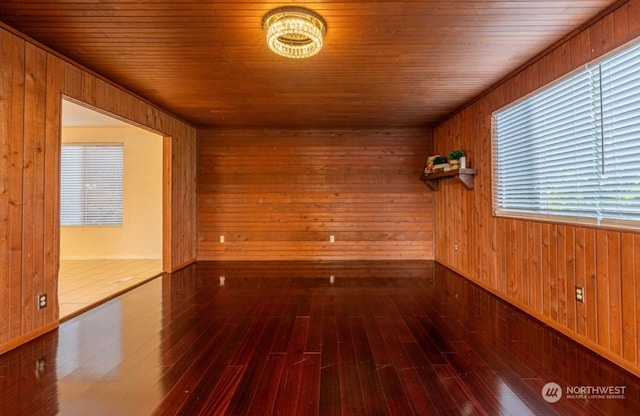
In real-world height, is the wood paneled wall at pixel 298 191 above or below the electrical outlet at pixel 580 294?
above

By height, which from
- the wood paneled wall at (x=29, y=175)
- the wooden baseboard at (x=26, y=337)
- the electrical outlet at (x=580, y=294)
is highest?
the wood paneled wall at (x=29, y=175)

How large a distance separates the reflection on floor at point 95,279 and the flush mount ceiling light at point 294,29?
307 centimetres

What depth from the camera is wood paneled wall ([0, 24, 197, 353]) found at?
2320 mm

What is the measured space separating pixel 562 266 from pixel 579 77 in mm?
1485

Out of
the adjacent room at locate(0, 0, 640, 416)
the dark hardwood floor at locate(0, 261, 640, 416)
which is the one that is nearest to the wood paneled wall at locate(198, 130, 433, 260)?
the adjacent room at locate(0, 0, 640, 416)

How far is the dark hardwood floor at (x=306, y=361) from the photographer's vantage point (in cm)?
170

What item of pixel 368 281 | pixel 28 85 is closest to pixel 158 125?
pixel 28 85

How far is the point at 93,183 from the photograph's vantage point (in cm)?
594

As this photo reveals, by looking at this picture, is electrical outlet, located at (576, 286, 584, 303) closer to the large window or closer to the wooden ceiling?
the large window

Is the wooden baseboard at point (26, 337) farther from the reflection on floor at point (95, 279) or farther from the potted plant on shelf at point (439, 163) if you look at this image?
the potted plant on shelf at point (439, 163)

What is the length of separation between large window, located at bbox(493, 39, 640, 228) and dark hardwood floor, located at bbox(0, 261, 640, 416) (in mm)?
1043

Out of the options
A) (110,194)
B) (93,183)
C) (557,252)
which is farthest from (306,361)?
(93,183)

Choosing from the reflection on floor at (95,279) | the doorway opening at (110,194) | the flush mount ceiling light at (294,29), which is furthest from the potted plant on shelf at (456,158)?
the doorway opening at (110,194)

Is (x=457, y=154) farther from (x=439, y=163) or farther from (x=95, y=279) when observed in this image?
(x=95, y=279)
